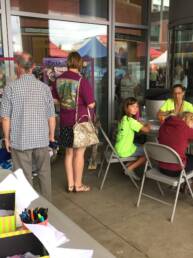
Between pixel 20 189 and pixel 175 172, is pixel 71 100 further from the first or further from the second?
pixel 20 189

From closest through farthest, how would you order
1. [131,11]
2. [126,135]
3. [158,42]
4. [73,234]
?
[73,234], [126,135], [131,11], [158,42]

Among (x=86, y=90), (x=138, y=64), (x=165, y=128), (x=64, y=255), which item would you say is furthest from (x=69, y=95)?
(x=138, y=64)

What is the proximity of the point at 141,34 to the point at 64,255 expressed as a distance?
19.9 ft

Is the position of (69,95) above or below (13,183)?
above

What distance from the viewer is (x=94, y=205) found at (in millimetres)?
3582

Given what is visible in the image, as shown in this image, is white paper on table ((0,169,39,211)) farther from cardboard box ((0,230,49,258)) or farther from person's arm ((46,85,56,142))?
person's arm ((46,85,56,142))

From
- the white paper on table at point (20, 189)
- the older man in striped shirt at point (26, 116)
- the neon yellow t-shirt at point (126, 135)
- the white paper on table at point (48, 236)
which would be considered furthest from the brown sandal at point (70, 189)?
the white paper on table at point (48, 236)

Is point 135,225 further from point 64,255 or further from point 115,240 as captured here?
point 64,255

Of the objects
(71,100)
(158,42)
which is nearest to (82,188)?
(71,100)

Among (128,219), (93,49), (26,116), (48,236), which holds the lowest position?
(128,219)

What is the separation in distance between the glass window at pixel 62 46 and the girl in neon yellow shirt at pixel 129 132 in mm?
1904

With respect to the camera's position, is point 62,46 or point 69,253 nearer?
point 69,253

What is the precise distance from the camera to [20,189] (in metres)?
1.68

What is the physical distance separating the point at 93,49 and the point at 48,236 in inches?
201
